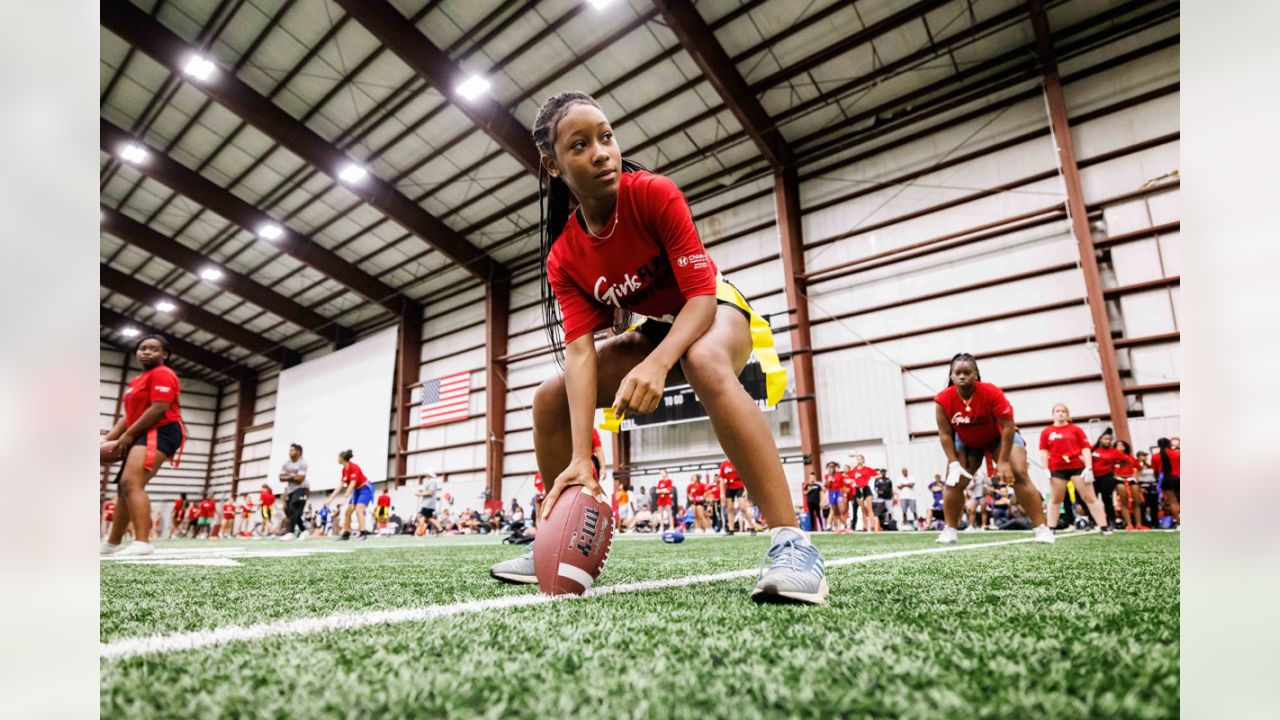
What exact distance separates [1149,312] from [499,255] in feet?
53.6

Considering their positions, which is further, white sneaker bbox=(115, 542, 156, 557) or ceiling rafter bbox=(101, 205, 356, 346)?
ceiling rafter bbox=(101, 205, 356, 346)

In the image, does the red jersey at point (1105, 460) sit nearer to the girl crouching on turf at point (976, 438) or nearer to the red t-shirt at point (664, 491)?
the girl crouching on turf at point (976, 438)

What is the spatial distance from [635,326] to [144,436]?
4443 mm

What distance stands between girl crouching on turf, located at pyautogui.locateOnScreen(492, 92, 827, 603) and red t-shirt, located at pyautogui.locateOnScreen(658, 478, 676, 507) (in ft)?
42.4

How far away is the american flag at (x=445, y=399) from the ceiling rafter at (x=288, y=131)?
372 centimetres

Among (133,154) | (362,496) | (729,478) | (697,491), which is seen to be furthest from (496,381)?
(133,154)

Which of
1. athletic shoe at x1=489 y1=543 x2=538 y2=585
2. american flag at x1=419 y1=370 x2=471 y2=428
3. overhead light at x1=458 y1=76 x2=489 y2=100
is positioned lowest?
athletic shoe at x1=489 y1=543 x2=538 y2=585

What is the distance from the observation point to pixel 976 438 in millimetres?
5129

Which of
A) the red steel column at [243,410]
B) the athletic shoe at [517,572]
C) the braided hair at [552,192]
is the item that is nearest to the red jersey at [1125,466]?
the braided hair at [552,192]

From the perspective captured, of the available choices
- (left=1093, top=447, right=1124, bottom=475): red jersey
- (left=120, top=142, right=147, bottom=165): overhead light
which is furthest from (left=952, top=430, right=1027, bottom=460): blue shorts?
(left=120, top=142, right=147, bottom=165): overhead light

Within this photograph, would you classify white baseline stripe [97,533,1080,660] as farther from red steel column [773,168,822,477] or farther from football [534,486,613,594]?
red steel column [773,168,822,477]

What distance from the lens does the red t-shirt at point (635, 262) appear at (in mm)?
1895

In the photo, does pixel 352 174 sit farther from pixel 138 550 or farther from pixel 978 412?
pixel 978 412

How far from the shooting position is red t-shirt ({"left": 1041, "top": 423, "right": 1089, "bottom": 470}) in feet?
22.6
